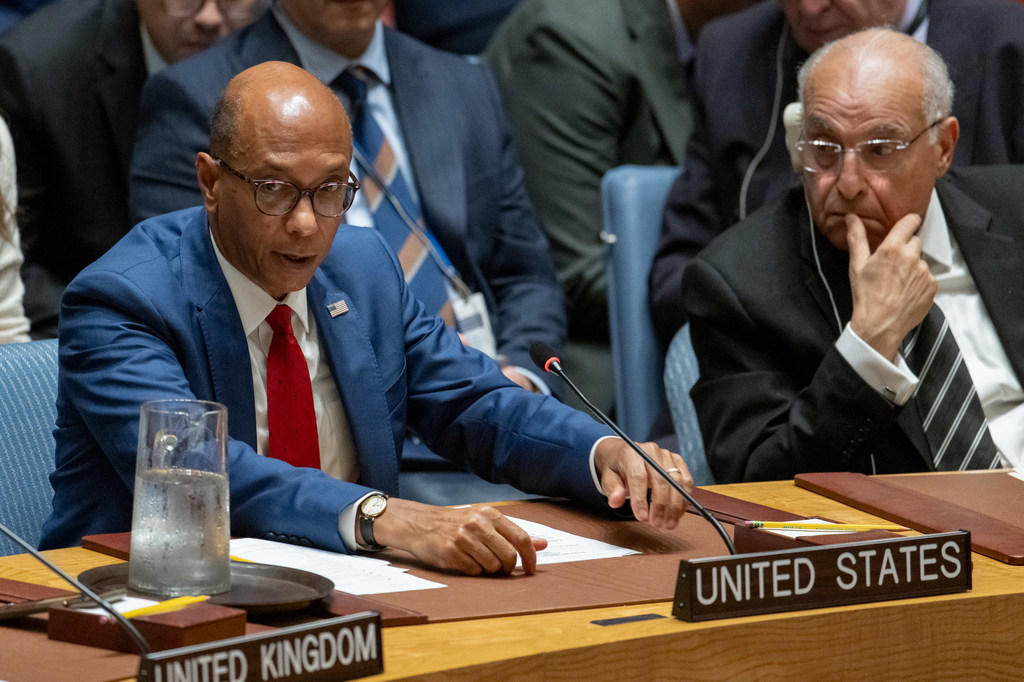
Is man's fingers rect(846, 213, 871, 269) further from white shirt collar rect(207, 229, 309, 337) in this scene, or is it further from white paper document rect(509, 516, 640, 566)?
white shirt collar rect(207, 229, 309, 337)

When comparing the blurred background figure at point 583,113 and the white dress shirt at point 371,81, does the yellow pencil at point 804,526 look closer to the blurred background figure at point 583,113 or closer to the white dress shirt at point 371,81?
the white dress shirt at point 371,81

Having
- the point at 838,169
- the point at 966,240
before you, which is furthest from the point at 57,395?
the point at 966,240

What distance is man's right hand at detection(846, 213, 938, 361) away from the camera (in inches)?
94.7

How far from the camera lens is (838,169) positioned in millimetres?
2566

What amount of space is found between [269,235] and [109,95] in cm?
149

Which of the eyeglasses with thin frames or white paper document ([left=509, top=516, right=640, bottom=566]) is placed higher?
the eyeglasses with thin frames

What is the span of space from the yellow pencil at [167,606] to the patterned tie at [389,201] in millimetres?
1770

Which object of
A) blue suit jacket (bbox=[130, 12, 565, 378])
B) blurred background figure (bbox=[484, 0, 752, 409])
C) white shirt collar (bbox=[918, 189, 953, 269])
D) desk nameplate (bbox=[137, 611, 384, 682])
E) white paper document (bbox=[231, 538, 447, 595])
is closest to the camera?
desk nameplate (bbox=[137, 611, 384, 682])

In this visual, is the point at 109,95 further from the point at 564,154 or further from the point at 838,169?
the point at 838,169

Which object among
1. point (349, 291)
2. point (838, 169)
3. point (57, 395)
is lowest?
point (57, 395)

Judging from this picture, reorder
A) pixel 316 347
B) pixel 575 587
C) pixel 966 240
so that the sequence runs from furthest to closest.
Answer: pixel 966 240 < pixel 316 347 < pixel 575 587

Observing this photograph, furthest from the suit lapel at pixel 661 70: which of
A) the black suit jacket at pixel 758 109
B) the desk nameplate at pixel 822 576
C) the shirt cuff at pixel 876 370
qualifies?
the desk nameplate at pixel 822 576

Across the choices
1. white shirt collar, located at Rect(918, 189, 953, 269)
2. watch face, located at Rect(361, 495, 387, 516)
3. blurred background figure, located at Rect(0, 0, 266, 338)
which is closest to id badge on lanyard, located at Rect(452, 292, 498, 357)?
blurred background figure, located at Rect(0, 0, 266, 338)

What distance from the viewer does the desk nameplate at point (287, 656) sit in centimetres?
112
